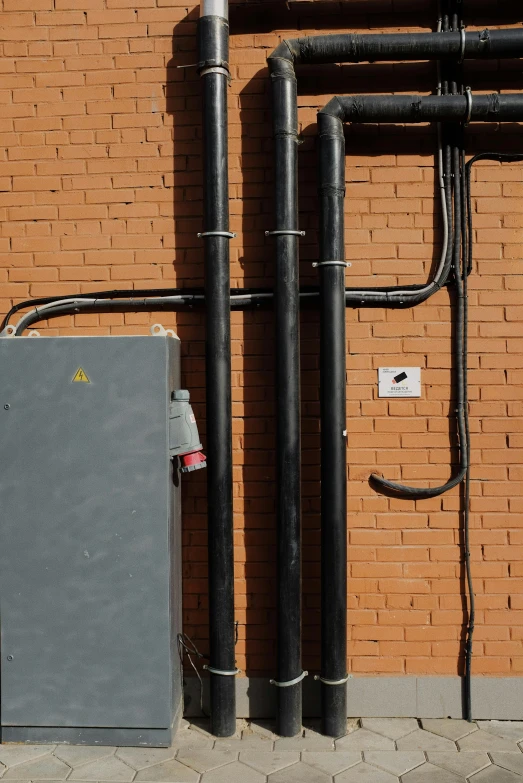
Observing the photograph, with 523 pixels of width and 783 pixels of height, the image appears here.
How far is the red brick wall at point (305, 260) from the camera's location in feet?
14.1

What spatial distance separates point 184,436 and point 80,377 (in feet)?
2.02

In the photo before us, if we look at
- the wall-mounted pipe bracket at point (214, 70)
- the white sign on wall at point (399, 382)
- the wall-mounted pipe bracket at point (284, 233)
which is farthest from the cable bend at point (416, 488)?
the wall-mounted pipe bracket at point (214, 70)

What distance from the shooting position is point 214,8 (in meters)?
4.07

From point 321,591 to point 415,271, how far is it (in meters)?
1.89

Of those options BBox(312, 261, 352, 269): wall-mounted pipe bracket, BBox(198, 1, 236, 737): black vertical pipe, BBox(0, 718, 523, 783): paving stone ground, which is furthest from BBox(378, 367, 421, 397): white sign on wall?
BBox(0, 718, 523, 783): paving stone ground

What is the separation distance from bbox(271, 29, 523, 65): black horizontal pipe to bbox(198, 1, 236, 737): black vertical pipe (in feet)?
1.38

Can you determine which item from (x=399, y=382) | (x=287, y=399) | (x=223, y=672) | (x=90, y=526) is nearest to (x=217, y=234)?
(x=287, y=399)

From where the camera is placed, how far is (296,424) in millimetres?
4145

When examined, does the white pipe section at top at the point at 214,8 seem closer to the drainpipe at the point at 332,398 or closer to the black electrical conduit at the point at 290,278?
the black electrical conduit at the point at 290,278

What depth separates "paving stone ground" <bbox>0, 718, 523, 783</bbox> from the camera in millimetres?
3633

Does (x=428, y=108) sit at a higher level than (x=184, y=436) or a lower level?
higher

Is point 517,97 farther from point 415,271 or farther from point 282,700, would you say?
point 282,700

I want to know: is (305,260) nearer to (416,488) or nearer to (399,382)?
(399,382)

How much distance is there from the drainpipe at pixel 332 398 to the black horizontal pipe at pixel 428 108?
0.41 ft
